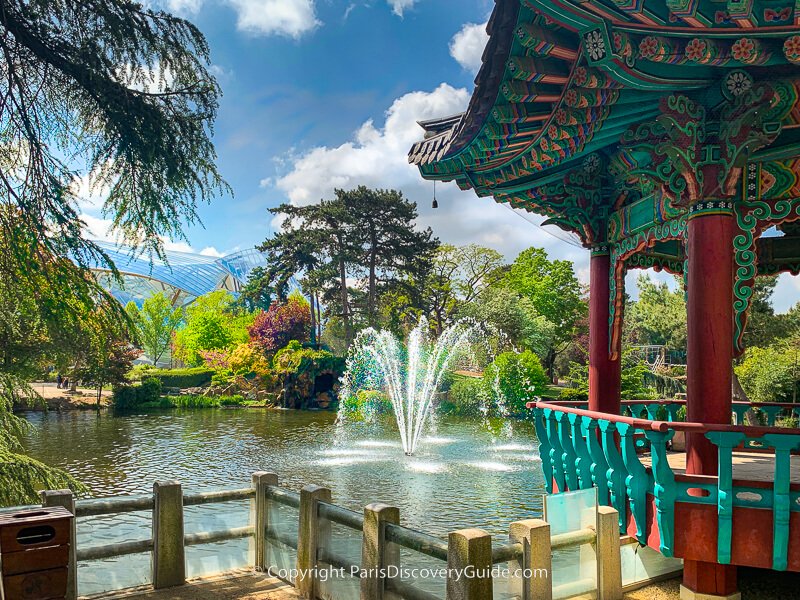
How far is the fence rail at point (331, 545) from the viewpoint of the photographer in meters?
4.32

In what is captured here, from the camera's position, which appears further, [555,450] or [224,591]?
[555,450]

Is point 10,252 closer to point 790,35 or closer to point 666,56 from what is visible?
point 666,56

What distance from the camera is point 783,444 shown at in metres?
4.62

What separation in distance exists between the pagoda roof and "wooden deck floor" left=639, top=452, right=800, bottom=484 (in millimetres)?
3013

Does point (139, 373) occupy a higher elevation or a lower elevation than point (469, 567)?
lower

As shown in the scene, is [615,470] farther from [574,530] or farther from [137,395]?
[137,395]

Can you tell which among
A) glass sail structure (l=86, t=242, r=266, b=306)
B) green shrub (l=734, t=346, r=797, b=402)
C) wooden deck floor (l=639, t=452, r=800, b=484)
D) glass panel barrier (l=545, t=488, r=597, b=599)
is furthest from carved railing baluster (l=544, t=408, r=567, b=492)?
glass sail structure (l=86, t=242, r=266, b=306)

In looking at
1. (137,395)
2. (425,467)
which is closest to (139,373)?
(137,395)

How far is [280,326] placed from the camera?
45.7 meters

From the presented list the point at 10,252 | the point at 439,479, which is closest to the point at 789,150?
the point at 10,252

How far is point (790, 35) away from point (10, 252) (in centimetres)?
637

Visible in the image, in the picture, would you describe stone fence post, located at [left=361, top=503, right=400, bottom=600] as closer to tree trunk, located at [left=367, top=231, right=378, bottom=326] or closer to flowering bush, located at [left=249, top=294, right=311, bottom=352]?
tree trunk, located at [left=367, top=231, right=378, bottom=326]

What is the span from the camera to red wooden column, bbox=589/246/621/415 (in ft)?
26.8

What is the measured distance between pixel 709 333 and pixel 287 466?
12.7 m
